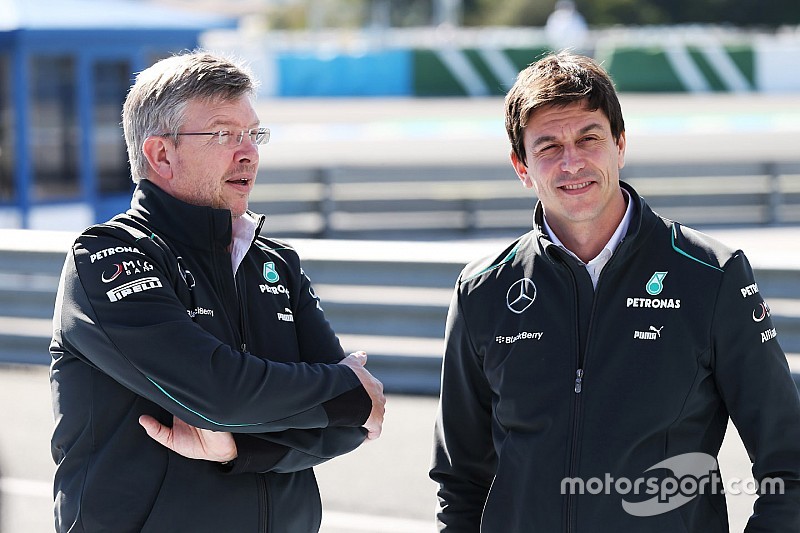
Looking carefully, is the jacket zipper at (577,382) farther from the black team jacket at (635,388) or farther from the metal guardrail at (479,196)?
the metal guardrail at (479,196)

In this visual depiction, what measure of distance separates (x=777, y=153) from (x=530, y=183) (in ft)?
59.5

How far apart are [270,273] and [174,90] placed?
1.79 ft

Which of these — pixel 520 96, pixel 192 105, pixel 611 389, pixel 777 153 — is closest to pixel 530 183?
pixel 520 96

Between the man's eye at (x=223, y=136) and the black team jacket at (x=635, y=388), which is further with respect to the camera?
the man's eye at (x=223, y=136)

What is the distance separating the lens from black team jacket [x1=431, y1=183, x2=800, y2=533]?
2766 millimetres

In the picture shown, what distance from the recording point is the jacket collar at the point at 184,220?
300cm

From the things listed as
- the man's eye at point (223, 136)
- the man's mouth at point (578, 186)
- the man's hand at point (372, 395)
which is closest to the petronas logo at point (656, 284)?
the man's mouth at point (578, 186)

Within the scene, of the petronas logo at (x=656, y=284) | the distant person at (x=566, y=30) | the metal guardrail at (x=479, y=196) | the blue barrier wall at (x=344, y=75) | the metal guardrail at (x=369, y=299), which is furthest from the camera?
the blue barrier wall at (x=344, y=75)

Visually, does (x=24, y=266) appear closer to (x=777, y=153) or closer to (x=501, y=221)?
(x=501, y=221)

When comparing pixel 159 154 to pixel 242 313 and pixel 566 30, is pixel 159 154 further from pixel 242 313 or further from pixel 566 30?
pixel 566 30

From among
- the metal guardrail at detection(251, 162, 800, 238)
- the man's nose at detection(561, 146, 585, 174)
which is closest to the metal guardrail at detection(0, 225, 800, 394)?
the man's nose at detection(561, 146, 585, 174)

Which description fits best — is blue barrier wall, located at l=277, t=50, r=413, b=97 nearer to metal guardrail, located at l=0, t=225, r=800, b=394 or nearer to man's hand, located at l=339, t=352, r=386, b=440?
metal guardrail, located at l=0, t=225, r=800, b=394

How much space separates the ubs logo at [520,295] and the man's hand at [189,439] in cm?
76

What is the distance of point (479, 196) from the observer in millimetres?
16406
